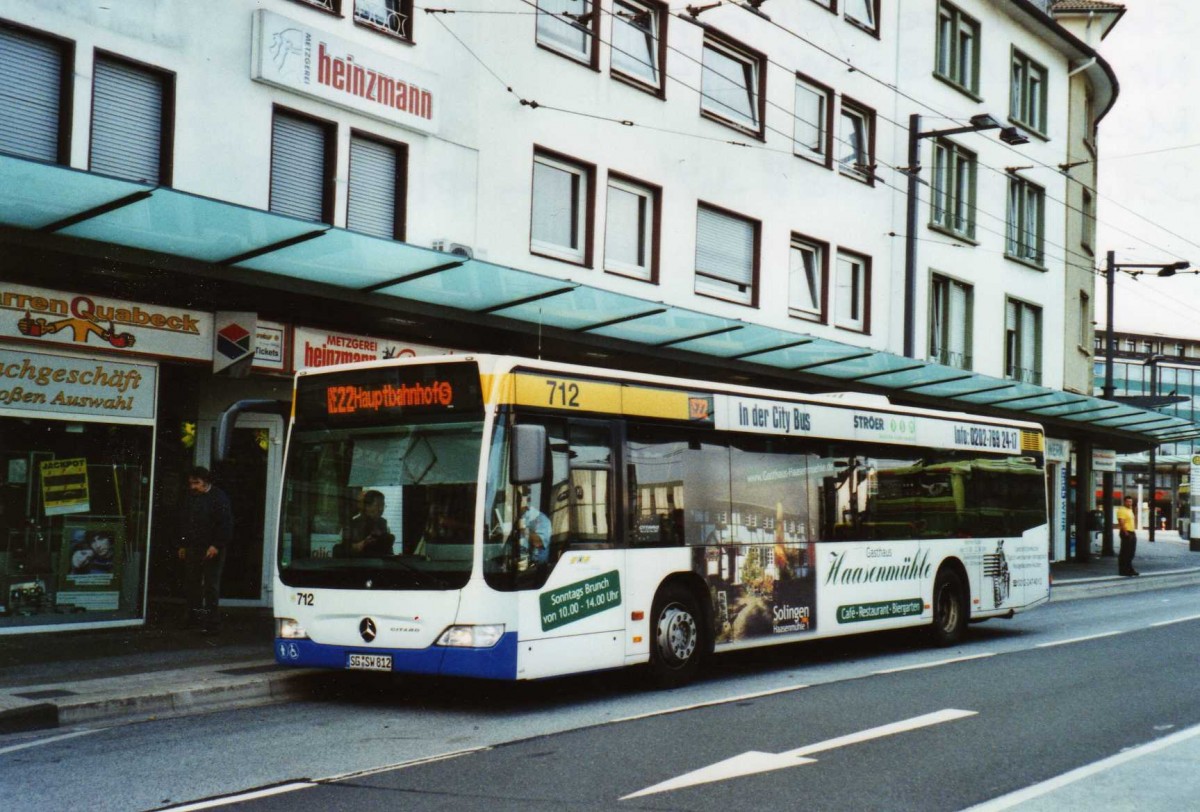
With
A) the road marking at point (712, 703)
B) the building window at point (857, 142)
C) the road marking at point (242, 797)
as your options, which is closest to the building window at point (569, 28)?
the building window at point (857, 142)

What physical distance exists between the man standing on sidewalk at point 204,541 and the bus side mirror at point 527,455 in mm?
5758

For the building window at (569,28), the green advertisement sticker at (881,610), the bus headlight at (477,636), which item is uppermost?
the building window at (569,28)

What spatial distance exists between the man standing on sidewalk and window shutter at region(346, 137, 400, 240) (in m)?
3.94

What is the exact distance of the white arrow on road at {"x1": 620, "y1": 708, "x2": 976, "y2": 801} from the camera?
24.1ft

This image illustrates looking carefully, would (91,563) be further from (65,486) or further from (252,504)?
(252,504)

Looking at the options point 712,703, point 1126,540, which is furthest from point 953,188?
point 712,703

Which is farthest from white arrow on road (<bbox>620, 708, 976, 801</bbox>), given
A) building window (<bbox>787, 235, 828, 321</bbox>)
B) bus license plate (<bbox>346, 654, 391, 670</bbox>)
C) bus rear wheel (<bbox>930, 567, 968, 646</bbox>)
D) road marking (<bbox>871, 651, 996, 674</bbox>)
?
building window (<bbox>787, 235, 828, 321</bbox>)

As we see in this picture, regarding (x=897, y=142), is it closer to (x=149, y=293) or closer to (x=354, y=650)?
(x=149, y=293)

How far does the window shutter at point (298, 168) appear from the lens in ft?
52.0

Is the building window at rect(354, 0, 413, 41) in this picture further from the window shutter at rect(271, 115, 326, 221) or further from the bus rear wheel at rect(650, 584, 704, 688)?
the bus rear wheel at rect(650, 584, 704, 688)

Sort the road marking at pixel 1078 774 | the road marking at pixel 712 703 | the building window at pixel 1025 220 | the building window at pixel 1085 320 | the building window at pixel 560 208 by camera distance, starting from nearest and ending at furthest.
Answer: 1. the road marking at pixel 1078 774
2. the road marking at pixel 712 703
3. the building window at pixel 560 208
4. the building window at pixel 1025 220
5. the building window at pixel 1085 320

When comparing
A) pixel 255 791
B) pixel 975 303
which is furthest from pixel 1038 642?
pixel 975 303

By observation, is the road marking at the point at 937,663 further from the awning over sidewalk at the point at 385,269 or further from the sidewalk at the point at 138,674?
the awning over sidewalk at the point at 385,269

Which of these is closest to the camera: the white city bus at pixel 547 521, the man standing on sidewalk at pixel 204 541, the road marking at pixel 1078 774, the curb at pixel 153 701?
the road marking at pixel 1078 774
